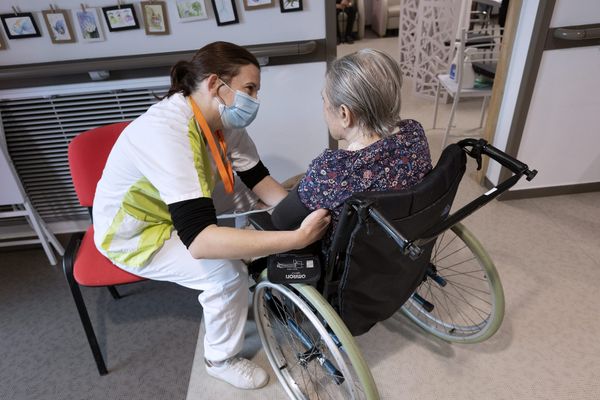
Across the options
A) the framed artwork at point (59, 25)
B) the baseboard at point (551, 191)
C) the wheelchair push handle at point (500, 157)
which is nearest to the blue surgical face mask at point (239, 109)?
the wheelchair push handle at point (500, 157)

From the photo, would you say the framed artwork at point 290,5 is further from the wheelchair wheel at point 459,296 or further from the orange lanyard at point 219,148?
the wheelchair wheel at point 459,296

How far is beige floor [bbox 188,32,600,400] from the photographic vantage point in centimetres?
140

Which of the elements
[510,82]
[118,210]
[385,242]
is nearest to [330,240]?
[385,242]

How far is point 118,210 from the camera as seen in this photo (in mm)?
1288

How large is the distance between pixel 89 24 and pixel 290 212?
1.30m

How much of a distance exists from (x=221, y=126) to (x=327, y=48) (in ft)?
2.56

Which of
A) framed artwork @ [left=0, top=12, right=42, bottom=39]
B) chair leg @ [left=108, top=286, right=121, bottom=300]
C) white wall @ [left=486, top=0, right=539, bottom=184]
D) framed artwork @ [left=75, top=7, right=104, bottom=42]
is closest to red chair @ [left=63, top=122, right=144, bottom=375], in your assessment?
chair leg @ [left=108, top=286, right=121, bottom=300]

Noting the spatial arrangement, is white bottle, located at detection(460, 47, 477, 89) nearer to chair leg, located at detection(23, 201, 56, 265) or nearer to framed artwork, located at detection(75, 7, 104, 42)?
framed artwork, located at detection(75, 7, 104, 42)

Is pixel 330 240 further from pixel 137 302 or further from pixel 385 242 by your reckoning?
pixel 137 302

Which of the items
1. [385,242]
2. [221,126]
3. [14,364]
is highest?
[221,126]

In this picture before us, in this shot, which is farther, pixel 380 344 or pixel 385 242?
pixel 380 344

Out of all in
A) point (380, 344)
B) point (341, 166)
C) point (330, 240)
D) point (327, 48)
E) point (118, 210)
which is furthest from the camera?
point (327, 48)

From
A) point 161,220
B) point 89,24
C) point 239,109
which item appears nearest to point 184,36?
point 89,24

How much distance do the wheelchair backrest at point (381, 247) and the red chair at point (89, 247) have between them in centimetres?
69
